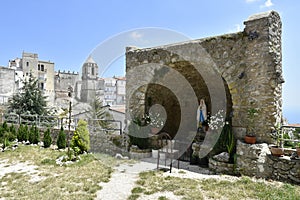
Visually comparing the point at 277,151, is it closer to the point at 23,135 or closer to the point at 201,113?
the point at 201,113

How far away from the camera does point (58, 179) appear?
5.49 metres

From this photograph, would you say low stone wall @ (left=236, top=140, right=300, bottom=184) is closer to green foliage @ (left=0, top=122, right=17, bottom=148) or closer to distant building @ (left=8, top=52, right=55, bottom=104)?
green foliage @ (left=0, top=122, right=17, bottom=148)

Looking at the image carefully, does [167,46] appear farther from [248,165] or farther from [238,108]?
[248,165]

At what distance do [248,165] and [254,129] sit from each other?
3.64ft

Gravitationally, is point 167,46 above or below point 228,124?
above

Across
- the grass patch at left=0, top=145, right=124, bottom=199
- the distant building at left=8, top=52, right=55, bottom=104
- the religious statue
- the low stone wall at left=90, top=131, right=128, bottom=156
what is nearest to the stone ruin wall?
the religious statue

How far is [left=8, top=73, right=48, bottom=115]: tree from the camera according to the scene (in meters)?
15.4

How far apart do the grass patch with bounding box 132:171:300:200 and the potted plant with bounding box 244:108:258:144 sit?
1.11 metres

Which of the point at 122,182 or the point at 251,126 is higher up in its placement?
the point at 251,126

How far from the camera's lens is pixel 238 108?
246 inches

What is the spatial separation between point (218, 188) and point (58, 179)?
396cm

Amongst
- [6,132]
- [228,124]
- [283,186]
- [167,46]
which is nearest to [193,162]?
[228,124]

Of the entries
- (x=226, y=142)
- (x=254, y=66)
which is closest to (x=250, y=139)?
(x=226, y=142)

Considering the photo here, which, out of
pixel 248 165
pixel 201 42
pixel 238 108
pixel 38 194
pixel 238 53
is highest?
pixel 201 42
